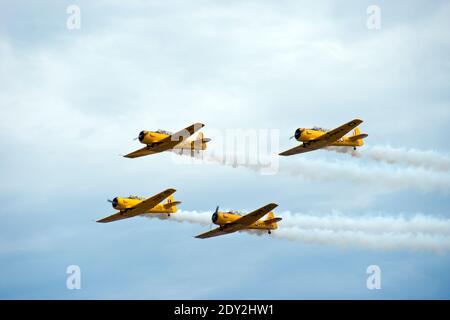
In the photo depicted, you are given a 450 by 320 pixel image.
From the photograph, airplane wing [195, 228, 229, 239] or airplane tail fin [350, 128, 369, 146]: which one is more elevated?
airplane tail fin [350, 128, 369, 146]

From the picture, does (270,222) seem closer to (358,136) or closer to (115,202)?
(358,136)

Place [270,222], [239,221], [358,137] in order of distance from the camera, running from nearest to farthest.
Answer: [239,221] → [270,222] → [358,137]

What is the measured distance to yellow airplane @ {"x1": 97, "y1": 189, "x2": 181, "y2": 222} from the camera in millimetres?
137512

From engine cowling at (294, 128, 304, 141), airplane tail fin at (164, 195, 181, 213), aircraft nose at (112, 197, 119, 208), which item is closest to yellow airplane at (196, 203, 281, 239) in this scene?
airplane tail fin at (164, 195, 181, 213)

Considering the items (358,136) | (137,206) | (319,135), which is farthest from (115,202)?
(358,136)

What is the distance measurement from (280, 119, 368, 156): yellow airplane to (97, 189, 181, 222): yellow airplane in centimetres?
1427

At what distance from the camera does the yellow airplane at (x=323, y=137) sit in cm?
13862

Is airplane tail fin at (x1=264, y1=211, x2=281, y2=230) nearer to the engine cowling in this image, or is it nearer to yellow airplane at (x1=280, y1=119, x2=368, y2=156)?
yellow airplane at (x1=280, y1=119, x2=368, y2=156)

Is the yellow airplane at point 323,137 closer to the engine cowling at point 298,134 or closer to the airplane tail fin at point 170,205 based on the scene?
the engine cowling at point 298,134

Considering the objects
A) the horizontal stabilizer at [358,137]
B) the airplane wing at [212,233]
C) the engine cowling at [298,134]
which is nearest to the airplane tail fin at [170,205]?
the airplane wing at [212,233]

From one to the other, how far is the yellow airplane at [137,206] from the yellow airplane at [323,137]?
14268mm

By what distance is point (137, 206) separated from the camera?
139 meters

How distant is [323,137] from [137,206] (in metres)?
20.3

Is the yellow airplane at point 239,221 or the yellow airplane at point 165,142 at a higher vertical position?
the yellow airplane at point 165,142
